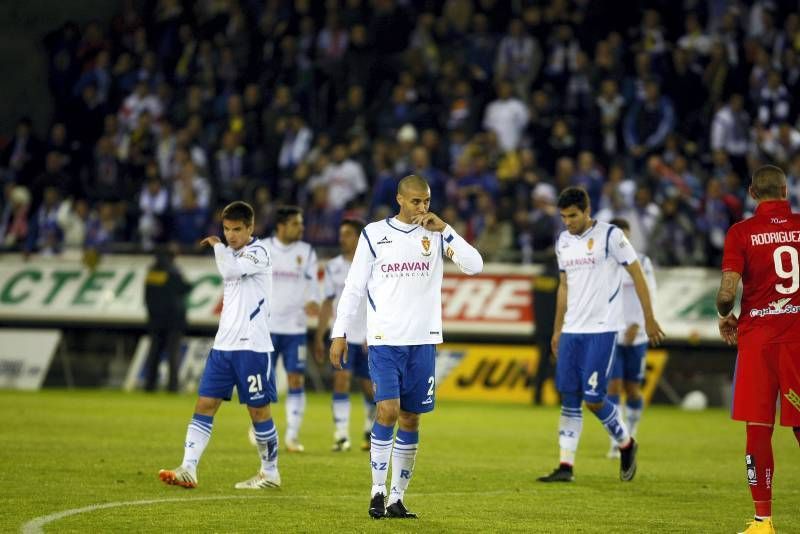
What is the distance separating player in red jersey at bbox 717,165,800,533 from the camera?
916 cm

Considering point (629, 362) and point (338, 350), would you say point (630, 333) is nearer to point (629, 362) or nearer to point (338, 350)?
point (629, 362)

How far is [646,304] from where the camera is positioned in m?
12.5

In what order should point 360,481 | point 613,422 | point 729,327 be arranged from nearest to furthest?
point 729,327 → point 360,481 → point 613,422

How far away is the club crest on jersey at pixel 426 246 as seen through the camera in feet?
32.9

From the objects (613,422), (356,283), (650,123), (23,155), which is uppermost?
(650,123)

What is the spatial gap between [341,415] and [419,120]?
1267cm

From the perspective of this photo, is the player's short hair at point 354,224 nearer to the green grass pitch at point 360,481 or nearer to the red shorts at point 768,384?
the green grass pitch at point 360,481

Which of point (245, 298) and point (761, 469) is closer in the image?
point (761, 469)

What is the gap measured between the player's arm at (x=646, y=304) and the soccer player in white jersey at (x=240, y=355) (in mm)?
3383

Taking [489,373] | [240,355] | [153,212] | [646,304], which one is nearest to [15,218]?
[153,212]

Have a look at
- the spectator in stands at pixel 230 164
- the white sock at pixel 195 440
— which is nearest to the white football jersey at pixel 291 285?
the white sock at pixel 195 440

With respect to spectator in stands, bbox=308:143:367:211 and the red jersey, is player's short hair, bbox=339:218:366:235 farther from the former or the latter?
spectator in stands, bbox=308:143:367:211

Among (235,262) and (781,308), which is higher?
(235,262)

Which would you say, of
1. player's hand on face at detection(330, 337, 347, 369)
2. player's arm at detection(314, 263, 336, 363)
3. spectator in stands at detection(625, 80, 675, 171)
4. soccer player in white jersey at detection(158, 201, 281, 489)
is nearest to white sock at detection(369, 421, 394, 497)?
player's hand on face at detection(330, 337, 347, 369)
